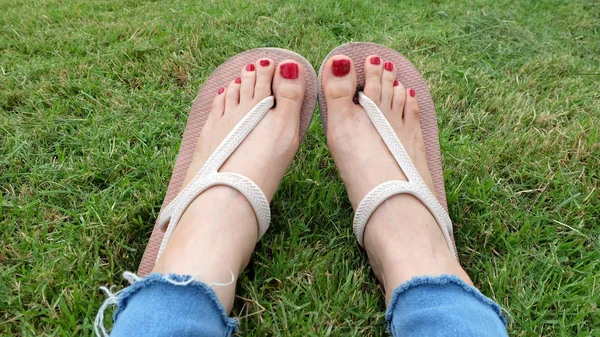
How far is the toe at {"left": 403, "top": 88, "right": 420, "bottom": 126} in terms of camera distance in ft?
4.11

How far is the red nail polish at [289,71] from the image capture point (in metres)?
1.22

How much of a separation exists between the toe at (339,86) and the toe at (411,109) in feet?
0.53

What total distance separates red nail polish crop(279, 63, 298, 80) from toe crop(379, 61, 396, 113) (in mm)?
263

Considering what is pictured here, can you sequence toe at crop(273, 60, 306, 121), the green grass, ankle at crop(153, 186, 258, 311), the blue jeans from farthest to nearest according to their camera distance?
toe at crop(273, 60, 306, 121)
the green grass
ankle at crop(153, 186, 258, 311)
the blue jeans

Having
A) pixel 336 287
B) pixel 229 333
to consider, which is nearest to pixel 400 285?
pixel 336 287

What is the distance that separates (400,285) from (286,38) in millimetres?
1151

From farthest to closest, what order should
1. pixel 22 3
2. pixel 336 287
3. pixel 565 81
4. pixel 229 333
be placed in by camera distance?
pixel 22 3
pixel 565 81
pixel 336 287
pixel 229 333

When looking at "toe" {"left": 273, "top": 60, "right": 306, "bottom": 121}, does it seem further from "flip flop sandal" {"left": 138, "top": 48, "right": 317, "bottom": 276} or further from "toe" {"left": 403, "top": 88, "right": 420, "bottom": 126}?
"toe" {"left": 403, "top": 88, "right": 420, "bottom": 126}

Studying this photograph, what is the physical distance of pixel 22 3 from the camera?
6.43 ft

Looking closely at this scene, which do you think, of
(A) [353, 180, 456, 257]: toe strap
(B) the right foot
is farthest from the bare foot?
(A) [353, 180, 456, 257]: toe strap

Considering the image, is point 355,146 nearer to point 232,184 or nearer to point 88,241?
point 232,184

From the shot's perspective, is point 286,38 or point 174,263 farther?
point 286,38

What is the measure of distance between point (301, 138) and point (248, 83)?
0.23 m

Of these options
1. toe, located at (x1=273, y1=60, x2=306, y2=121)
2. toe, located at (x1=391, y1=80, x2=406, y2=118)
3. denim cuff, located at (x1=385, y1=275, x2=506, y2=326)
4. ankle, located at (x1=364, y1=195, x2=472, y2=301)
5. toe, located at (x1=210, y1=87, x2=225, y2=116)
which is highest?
toe, located at (x1=273, y1=60, x2=306, y2=121)
